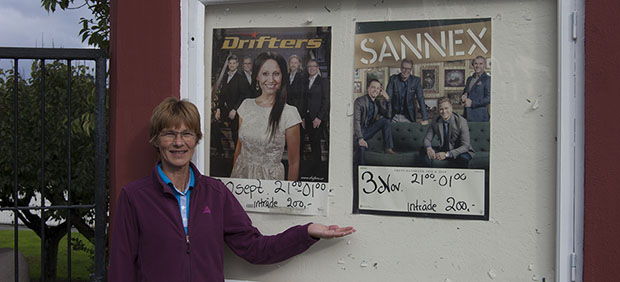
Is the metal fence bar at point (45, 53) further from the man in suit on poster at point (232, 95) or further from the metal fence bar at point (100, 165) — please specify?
the man in suit on poster at point (232, 95)

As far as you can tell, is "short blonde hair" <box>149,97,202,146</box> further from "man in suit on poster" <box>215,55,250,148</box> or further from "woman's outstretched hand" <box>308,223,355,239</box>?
"woman's outstretched hand" <box>308,223,355,239</box>

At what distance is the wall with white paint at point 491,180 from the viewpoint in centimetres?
199

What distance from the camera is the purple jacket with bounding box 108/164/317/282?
1938 millimetres

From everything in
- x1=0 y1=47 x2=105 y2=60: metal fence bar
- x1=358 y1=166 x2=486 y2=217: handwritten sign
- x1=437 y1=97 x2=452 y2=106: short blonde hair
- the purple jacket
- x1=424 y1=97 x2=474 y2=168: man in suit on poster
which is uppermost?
x1=0 y1=47 x2=105 y2=60: metal fence bar

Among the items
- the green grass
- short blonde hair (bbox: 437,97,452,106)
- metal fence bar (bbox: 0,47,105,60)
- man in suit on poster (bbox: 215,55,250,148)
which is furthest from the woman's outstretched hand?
the green grass

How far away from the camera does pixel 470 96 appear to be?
2.04 metres

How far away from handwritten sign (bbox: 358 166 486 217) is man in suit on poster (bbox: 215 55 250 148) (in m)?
0.65

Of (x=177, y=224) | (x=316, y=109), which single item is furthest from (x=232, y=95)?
(x=177, y=224)

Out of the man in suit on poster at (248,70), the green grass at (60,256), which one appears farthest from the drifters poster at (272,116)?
the green grass at (60,256)

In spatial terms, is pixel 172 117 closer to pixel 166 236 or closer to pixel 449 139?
pixel 166 236

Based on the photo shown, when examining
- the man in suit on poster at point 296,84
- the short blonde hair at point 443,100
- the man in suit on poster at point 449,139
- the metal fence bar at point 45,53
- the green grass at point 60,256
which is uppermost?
the metal fence bar at point 45,53

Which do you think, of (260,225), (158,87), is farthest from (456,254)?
(158,87)

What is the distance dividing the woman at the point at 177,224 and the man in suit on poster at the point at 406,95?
57cm

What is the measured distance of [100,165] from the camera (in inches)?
96.7
